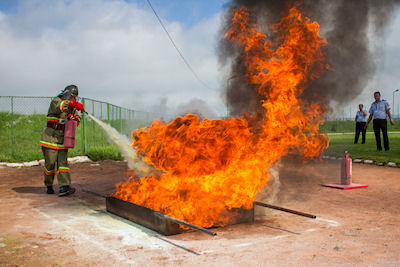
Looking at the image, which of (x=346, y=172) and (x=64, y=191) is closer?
(x=64, y=191)

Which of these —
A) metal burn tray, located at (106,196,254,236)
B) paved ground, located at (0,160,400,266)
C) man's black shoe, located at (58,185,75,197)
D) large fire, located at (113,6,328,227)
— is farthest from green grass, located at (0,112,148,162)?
large fire, located at (113,6,328,227)

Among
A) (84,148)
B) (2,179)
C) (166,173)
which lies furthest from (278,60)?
(84,148)

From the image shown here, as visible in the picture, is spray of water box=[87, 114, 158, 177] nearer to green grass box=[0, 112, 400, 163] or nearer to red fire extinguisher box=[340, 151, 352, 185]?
red fire extinguisher box=[340, 151, 352, 185]

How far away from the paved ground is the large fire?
1.46 feet

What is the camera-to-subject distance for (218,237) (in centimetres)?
468

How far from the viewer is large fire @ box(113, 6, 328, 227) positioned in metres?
5.20

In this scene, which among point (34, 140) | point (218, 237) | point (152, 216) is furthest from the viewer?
point (34, 140)

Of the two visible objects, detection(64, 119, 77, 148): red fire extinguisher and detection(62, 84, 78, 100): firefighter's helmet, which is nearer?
detection(64, 119, 77, 148): red fire extinguisher

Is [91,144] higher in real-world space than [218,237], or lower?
higher

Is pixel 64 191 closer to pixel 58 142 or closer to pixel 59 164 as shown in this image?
pixel 59 164

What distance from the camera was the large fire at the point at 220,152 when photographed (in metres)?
5.20

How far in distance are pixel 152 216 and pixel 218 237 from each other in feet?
3.22

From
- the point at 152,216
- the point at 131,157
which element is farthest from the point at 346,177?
the point at 152,216

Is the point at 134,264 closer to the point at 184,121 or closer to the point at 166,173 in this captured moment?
the point at 166,173
